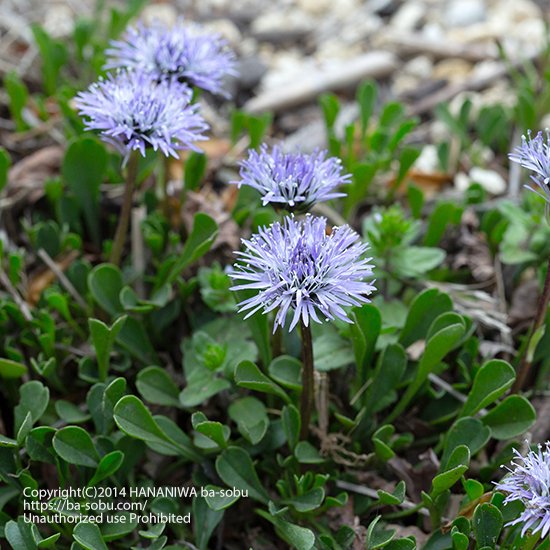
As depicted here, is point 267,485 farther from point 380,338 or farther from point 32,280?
point 32,280

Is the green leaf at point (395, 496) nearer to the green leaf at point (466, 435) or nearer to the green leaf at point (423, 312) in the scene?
the green leaf at point (466, 435)

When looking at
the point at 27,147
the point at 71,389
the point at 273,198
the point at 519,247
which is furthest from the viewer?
the point at 27,147

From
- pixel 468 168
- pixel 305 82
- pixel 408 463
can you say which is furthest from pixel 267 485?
pixel 305 82

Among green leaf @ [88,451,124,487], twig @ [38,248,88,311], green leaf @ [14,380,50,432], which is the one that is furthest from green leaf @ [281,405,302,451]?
twig @ [38,248,88,311]

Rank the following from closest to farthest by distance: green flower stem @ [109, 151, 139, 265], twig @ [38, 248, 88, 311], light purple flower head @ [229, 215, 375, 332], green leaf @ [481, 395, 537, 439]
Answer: light purple flower head @ [229, 215, 375, 332] < green leaf @ [481, 395, 537, 439] < green flower stem @ [109, 151, 139, 265] < twig @ [38, 248, 88, 311]

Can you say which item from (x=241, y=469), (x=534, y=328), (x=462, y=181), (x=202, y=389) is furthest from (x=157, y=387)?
(x=462, y=181)

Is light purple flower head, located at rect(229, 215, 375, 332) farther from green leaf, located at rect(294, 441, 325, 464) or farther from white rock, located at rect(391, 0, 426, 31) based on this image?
white rock, located at rect(391, 0, 426, 31)

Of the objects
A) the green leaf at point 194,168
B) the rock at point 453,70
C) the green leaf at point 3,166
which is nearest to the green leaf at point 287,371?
the green leaf at point 194,168
